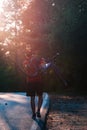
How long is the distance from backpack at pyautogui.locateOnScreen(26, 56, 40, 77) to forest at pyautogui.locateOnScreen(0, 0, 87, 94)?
41.1 feet

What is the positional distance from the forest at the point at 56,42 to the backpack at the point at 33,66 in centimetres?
1253

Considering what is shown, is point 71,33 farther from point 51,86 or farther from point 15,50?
point 15,50

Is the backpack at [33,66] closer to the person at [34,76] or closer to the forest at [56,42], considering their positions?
the person at [34,76]

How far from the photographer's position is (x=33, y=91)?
12.5 meters

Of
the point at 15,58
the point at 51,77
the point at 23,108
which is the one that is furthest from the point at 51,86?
the point at 23,108

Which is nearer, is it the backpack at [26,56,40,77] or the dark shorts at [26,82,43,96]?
the backpack at [26,56,40,77]

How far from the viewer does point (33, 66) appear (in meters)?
12.3

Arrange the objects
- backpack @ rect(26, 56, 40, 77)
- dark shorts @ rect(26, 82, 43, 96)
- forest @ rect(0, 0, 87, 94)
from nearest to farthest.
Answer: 1. backpack @ rect(26, 56, 40, 77)
2. dark shorts @ rect(26, 82, 43, 96)
3. forest @ rect(0, 0, 87, 94)

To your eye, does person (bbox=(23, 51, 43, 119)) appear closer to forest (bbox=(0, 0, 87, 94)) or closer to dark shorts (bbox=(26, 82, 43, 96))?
dark shorts (bbox=(26, 82, 43, 96))

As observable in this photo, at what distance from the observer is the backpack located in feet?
40.4

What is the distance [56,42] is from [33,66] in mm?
21209

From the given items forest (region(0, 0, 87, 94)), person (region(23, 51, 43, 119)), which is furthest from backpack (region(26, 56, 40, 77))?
forest (region(0, 0, 87, 94))

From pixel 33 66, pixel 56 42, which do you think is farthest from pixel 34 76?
pixel 56 42

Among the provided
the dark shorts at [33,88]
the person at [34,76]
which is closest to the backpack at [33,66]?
the person at [34,76]
